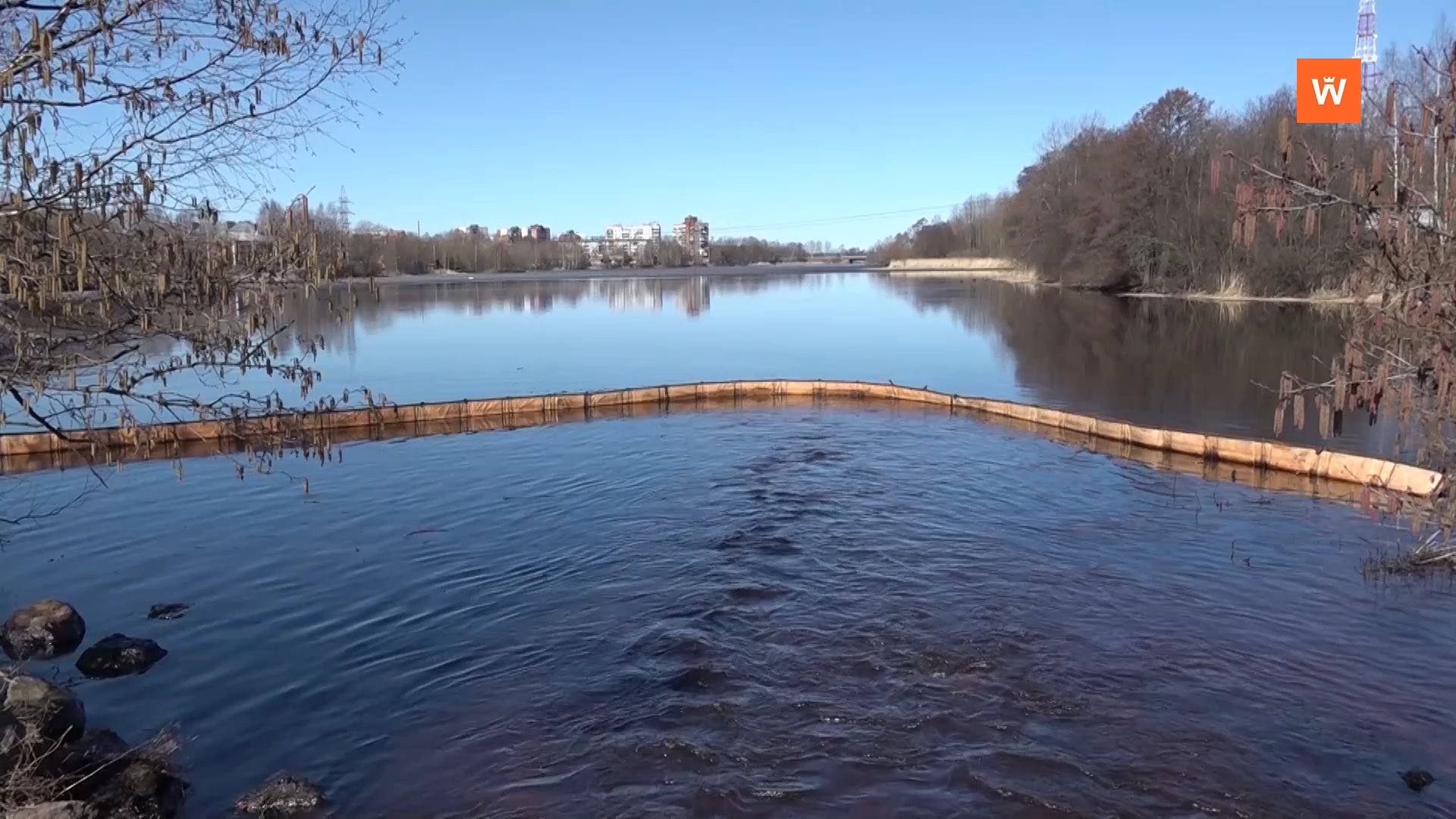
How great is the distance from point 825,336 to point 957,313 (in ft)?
42.4

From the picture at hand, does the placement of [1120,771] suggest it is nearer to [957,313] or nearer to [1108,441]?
[1108,441]

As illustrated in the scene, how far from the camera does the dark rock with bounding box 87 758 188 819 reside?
6.52 m

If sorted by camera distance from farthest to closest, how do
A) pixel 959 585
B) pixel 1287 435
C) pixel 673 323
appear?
pixel 673 323 < pixel 1287 435 < pixel 959 585

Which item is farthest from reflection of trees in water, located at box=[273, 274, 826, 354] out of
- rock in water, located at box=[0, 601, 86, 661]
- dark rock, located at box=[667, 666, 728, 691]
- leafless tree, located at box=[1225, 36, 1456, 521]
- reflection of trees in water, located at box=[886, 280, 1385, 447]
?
leafless tree, located at box=[1225, 36, 1456, 521]

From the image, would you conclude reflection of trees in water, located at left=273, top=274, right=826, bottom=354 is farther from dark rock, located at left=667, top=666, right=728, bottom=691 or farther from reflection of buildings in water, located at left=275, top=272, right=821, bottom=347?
dark rock, located at left=667, top=666, right=728, bottom=691

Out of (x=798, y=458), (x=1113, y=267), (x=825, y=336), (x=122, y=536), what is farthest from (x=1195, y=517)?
(x=1113, y=267)

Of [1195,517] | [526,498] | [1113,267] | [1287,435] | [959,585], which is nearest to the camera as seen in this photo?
[959,585]

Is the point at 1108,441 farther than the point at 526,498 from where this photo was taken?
Yes

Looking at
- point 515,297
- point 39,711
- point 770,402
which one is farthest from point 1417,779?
point 515,297

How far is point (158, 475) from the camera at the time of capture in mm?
17172

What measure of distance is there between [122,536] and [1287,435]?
792 inches

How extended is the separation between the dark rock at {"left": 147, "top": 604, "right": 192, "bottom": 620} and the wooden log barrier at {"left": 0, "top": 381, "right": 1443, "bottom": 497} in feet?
6.92

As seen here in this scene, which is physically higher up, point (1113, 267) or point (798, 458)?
point (1113, 267)

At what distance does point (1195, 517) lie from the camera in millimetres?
13359
